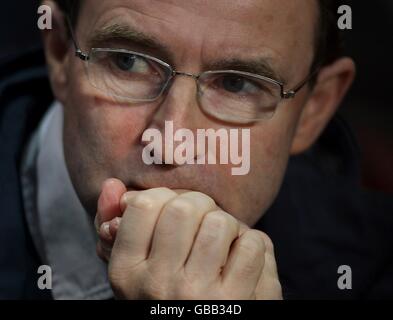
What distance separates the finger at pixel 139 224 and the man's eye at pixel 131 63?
27 cm

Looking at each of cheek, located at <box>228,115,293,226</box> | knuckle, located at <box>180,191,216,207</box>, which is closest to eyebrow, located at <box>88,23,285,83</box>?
cheek, located at <box>228,115,293,226</box>

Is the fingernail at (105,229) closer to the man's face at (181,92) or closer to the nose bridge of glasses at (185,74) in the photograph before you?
the man's face at (181,92)

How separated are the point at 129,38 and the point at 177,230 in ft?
1.21

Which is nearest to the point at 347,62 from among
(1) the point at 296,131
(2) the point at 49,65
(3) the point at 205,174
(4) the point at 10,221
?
(1) the point at 296,131

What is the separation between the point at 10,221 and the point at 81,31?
0.42 metres

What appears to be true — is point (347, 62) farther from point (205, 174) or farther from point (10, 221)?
point (10, 221)

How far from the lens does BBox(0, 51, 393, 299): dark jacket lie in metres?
1.47

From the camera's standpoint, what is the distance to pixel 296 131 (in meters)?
1.51

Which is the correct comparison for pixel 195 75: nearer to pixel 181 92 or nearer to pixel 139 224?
pixel 181 92

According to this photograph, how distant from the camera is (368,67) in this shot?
1.96 m

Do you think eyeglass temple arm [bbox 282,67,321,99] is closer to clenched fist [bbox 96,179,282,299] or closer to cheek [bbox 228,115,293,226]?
cheek [bbox 228,115,293,226]

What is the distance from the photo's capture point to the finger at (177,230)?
103 cm

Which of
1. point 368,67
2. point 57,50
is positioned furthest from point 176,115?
point 368,67

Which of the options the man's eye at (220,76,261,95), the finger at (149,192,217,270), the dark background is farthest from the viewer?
the dark background
